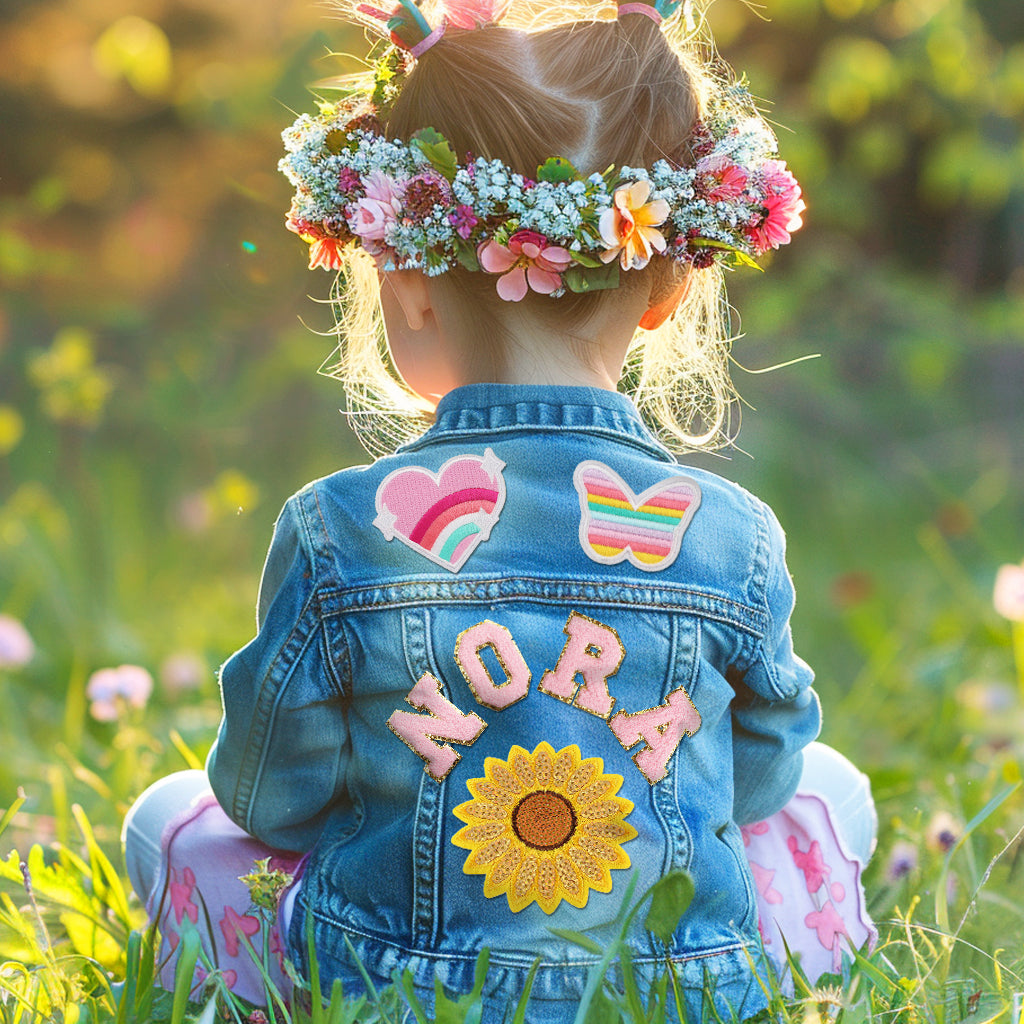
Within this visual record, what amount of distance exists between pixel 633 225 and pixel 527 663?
453 millimetres

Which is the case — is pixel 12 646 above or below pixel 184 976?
A: below

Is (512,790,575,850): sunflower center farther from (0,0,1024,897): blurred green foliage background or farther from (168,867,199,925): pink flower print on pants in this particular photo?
(0,0,1024,897): blurred green foliage background

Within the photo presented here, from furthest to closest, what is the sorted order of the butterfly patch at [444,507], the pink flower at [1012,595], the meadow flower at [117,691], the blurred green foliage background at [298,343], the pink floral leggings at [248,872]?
the blurred green foliage background at [298,343], the pink flower at [1012,595], the meadow flower at [117,691], the pink floral leggings at [248,872], the butterfly patch at [444,507]

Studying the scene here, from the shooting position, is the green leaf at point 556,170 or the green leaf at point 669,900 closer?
the green leaf at point 669,900

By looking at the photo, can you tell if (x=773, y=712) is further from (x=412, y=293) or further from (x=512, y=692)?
(x=412, y=293)

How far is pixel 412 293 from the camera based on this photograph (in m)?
1.37

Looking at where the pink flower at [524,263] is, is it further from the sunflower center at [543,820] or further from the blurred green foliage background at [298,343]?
the blurred green foliage background at [298,343]

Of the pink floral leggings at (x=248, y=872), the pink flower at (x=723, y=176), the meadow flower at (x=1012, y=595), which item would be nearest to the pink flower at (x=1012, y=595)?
the meadow flower at (x=1012, y=595)

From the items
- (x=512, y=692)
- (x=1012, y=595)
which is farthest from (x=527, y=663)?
(x=1012, y=595)

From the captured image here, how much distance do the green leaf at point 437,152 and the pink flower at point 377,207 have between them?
0.05 metres

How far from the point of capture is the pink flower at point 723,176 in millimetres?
1327

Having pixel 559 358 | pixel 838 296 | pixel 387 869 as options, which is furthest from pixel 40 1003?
pixel 838 296

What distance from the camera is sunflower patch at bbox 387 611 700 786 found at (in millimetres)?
1159

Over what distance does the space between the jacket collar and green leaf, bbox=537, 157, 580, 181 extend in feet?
0.68
